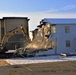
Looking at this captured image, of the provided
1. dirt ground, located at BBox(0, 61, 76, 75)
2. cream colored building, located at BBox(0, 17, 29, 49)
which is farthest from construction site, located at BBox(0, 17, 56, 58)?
dirt ground, located at BBox(0, 61, 76, 75)

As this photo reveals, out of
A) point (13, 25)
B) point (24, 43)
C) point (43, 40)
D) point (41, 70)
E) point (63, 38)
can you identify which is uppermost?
point (13, 25)

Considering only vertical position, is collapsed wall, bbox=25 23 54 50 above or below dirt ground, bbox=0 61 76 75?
above

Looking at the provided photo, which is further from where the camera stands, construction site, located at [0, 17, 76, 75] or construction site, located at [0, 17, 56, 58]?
construction site, located at [0, 17, 56, 58]

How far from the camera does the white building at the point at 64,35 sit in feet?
166

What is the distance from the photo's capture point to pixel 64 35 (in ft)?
168

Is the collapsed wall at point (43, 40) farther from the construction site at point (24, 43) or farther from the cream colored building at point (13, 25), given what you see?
the cream colored building at point (13, 25)

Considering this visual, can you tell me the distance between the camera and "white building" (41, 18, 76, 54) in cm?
5047

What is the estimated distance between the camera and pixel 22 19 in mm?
56750

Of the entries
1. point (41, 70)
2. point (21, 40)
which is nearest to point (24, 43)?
point (21, 40)

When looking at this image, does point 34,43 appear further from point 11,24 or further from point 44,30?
point 11,24

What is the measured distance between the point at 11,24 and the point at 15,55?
17.5 metres

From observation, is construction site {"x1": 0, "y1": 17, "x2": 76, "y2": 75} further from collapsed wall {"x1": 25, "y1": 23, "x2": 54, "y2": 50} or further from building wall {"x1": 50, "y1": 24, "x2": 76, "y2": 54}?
building wall {"x1": 50, "y1": 24, "x2": 76, "y2": 54}

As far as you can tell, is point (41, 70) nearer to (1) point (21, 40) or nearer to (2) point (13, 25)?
(1) point (21, 40)

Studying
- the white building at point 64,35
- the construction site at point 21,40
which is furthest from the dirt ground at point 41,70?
the white building at point 64,35
